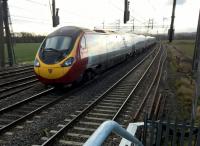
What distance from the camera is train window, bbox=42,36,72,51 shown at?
39.4 ft

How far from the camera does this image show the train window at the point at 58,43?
12011 millimetres

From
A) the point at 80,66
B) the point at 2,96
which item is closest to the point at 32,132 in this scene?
the point at 2,96

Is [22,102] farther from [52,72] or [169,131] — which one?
[169,131]

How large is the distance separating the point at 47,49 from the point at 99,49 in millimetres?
3827

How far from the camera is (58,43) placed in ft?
39.9

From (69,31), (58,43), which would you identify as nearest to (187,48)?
(69,31)

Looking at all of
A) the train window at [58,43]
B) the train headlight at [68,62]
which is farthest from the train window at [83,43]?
the train headlight at [68,62]

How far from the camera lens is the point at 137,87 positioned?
45.2 feet

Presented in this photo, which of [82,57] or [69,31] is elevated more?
[69,31]

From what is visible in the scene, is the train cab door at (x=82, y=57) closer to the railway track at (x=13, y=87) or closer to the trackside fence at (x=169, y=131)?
the railway track at (x=13, y=87)

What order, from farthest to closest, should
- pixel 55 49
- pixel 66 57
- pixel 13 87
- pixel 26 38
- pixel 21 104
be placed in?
pixel 26 38
pixel 13 87
pixel 55 49
pixel 66 57
pixel 21 104

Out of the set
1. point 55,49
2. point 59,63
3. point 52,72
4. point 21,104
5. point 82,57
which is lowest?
point 21,104

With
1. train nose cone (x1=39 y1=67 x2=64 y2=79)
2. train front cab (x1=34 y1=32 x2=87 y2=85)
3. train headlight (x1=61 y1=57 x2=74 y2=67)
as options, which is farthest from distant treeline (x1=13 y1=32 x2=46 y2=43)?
train headlight (x1=61 y1=57 x2=74 y2=67)

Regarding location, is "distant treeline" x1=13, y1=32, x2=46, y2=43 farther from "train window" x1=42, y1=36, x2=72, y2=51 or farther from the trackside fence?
the trackside fence
